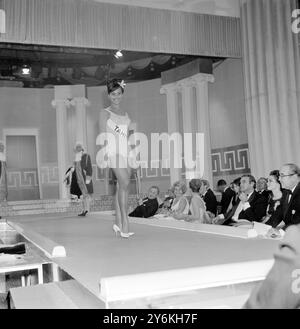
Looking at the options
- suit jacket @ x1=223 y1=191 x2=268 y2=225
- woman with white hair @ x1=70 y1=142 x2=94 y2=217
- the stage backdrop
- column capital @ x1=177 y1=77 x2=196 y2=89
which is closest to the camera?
suit jacket @ x1=223 y1=191 x2=268 y2=225

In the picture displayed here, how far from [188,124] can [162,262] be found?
8863 mm

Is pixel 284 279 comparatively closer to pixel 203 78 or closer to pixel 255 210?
pixel 255 210

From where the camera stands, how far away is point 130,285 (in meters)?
1.36

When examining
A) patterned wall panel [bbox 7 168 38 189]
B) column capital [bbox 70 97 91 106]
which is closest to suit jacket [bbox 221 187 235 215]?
column capital [bbox 70 97 91 106]

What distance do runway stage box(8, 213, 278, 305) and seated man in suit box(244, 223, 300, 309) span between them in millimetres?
737

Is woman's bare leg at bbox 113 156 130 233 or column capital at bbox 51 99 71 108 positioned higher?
column capital at bbox 51 99 71 108

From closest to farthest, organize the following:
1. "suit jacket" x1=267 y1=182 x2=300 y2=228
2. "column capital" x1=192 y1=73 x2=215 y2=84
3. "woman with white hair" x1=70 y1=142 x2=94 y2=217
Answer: "suit jacket" x1=267 y1=182 x2=300 y2=228, "woman with white hair" x1=70 y1=142 x2=94 y2=217, "column capital" x1=192 y1=73 x2=215 y2=84

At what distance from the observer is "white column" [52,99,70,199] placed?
11.1 metres

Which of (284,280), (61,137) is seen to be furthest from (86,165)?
(284,280)

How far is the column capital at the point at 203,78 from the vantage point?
10.4 m

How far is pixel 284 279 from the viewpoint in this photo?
62 centimetres

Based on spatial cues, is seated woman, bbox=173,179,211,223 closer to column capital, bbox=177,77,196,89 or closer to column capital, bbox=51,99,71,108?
column capital, bbox=177,77,196,89

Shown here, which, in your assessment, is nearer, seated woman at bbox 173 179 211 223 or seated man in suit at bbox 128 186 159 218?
seated woman at bbox 173 179 211 223
